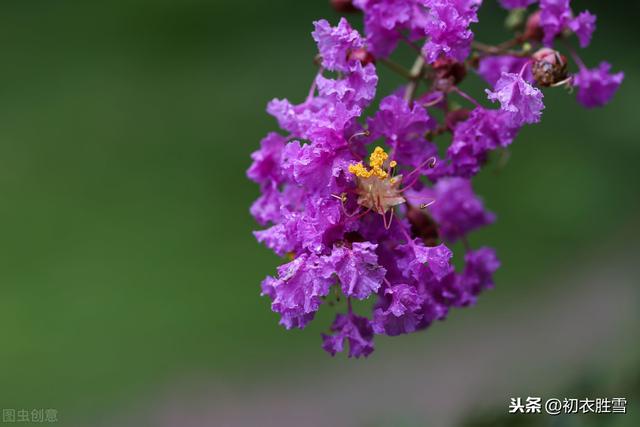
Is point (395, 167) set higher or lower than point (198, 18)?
lower

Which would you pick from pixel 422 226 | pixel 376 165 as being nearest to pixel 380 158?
pixel 376 165

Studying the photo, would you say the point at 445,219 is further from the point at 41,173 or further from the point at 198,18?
the point at 198,18

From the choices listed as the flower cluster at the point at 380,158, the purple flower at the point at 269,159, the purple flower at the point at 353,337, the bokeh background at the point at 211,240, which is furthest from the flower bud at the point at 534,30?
the bokeh background at the point at 211,240

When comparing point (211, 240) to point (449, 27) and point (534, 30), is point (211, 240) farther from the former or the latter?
point (449, 27)

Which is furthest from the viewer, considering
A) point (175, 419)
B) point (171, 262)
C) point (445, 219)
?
point (171, 262)

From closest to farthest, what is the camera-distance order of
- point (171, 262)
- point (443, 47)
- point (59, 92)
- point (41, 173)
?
1. point (443, 47)
2. point (171, 262)
3. point (41, 173)
4. point (59, 92)

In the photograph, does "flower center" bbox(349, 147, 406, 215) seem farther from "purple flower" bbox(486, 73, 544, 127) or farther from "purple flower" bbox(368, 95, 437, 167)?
"purple flower" bbox(486, 73, 544, 127)

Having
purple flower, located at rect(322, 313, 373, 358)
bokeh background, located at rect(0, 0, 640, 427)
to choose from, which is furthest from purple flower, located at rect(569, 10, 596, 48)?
bokeh background, located at rect(0, 0, 640, 427)

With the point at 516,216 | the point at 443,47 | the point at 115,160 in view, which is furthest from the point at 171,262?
the point at 443,47
